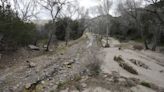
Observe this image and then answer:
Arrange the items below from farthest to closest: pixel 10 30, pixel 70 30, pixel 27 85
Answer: pixel 70 30
pixel 10 30
pixel 27 85

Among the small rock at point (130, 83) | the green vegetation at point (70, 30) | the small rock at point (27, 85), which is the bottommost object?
the small rock at point (130, 83)

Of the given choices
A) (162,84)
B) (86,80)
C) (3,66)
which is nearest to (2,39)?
(3,66)

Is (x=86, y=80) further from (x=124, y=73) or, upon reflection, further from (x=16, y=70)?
(x=16, y=70)

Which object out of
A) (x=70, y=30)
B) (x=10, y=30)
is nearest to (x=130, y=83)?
(x=10, y=30)

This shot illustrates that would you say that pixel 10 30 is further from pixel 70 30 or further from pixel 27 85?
pixel 70 30

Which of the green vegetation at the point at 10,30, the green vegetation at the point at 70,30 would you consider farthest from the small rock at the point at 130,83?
the green vegetation at the point at 70,30

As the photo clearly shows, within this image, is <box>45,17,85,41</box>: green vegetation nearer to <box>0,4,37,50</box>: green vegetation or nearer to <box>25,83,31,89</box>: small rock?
<box>0,4,37,50</box>: green vegetation

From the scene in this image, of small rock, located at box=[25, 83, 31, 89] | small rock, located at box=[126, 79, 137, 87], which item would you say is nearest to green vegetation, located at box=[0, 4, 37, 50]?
small rock, located at box=[25, 83, 31, 89]

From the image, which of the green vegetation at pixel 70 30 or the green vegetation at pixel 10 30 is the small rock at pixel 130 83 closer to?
the green vegetation at pixel 10 30

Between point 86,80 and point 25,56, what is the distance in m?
12.7

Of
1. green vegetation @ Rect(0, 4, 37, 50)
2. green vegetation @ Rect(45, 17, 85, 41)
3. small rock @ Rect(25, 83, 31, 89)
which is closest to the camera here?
small rock @ Rect(25, 83, 31, 89)

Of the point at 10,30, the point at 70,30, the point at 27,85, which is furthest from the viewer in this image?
the point at 70,30

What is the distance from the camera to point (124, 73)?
1533cm

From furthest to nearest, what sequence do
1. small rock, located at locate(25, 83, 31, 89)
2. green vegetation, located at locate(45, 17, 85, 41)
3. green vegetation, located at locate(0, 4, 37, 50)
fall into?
1. green vegetation, located at locate(45, 17, 85, 41)
2. green vegetation, located at locate(0, 4, 37, 50)
3. small rock, located at locate(25, 83, 31, 89)
